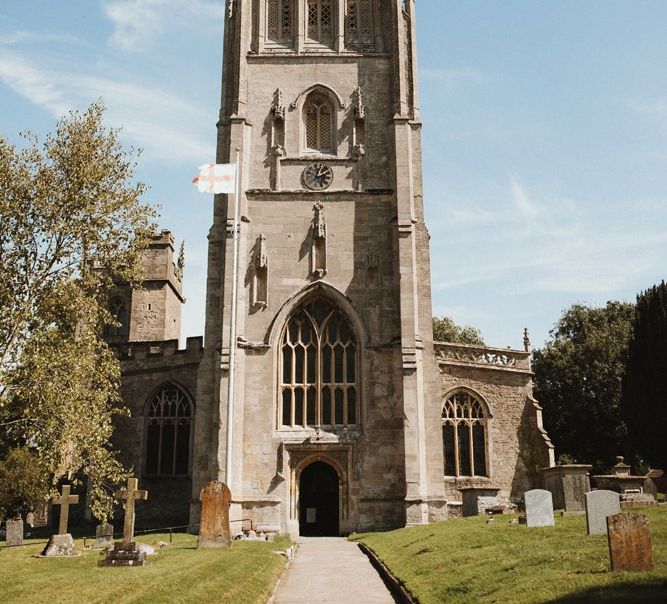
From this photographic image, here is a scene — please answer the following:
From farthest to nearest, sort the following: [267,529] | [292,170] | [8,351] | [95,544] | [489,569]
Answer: [292,170], [267,529], [95,544], [8,351], [489,569]

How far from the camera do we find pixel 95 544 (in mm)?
21922

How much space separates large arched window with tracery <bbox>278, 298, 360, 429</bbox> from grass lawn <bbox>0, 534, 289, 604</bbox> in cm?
938

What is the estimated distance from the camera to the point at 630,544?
9.78 m

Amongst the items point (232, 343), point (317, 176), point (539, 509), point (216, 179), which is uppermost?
point (317, 176)

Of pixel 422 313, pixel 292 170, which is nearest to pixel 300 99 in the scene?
pixel 292 170

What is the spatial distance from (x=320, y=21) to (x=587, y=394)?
22859 mm

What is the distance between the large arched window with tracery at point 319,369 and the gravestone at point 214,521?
7818 millimetres

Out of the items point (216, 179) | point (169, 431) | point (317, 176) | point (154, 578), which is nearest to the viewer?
point (154, 578)

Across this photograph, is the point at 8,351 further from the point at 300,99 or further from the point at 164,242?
the point at 164,242

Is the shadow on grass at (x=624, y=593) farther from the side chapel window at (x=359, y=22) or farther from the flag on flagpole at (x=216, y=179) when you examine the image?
the side chapel window at (x=359, y=22)

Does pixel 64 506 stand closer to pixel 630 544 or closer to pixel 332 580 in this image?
pixel 332 580

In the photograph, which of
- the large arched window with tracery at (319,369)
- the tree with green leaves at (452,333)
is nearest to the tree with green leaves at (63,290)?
the large arched window with tracery at (319,369)

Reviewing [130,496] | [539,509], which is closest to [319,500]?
[130,496]

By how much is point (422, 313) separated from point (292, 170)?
7.36 metres
